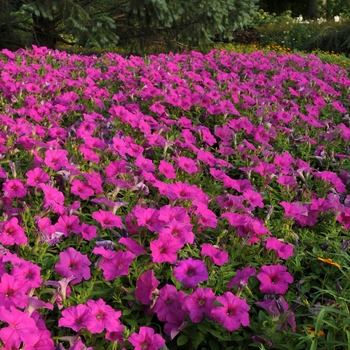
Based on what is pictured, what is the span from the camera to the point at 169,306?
187cm

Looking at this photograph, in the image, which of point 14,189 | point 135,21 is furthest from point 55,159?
point 135,21

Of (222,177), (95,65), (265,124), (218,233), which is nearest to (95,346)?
(218,233)

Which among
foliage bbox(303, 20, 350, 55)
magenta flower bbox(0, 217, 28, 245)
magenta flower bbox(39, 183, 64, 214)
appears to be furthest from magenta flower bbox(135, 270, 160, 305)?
foliage bbox(303, 20, 350, 55)

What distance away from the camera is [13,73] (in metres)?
5.23

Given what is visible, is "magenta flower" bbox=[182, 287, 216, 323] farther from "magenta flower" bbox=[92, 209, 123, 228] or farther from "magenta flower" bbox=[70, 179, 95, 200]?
"magenta flower" bbox=[70, 179, 95, 200]

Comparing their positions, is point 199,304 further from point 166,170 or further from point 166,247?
point 166,170

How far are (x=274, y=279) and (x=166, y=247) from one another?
0.50 m

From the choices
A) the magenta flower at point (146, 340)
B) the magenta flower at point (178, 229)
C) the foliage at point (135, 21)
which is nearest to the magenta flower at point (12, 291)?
the magenta flower at point (146, 340)

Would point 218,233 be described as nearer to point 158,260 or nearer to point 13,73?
point 158,260

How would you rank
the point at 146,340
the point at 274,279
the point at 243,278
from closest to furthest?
the point at 146,340 < the point at 243,278 < the point at 274,279

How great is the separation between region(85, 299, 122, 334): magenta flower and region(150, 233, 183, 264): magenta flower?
1.05ft

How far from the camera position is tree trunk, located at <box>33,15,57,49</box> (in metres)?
9.79

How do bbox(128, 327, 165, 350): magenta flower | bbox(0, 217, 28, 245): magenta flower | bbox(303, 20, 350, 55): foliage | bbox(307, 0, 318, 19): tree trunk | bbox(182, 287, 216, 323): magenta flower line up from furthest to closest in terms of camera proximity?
bbox(307, 0, 318, 19): tree trunk < bbox(303, 20, 350, 55): foliage < bbox(0, 217, 28, 245): magenta flower < bbox(182, 287, 216, 323): magenta flower < bbox(128, 327, 165, 350): magenta flower

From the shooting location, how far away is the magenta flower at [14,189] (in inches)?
96.8
